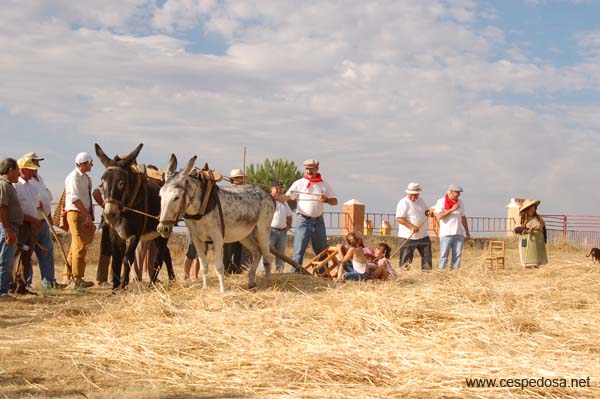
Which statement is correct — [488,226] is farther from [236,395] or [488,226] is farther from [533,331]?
[236,395]

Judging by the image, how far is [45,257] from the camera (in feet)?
36.1

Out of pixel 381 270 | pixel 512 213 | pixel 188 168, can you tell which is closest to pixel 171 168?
pixel 188 168

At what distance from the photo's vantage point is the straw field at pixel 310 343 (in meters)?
4.88

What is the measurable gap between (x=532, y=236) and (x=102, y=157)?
7.66 metres

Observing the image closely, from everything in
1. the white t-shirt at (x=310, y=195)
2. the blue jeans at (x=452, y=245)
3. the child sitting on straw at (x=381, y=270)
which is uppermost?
the white t-shirt at (x=310, y=195)

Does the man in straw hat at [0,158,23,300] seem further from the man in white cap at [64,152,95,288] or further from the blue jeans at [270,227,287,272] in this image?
the blue jeans at [270,227,287,272]

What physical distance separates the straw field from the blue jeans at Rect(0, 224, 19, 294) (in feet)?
2.33

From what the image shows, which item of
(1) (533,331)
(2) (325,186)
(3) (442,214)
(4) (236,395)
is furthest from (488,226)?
(4) (236,395)

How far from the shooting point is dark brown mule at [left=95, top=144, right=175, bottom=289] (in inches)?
372

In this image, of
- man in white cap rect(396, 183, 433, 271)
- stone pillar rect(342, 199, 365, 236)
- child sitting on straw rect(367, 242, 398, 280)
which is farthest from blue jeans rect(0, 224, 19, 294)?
stone pillar rect(342, 199, 365, 236)

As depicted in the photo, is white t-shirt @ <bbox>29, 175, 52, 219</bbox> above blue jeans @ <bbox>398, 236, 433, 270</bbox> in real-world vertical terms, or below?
above

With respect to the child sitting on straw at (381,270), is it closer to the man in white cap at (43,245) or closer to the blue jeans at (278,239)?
the blue jeans at (278,239)

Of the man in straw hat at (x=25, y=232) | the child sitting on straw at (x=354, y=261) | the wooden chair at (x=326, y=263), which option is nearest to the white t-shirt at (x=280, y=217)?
the wooden chair at (x=326, y=263)

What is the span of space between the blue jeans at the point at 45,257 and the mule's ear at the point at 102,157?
198 centimetres
